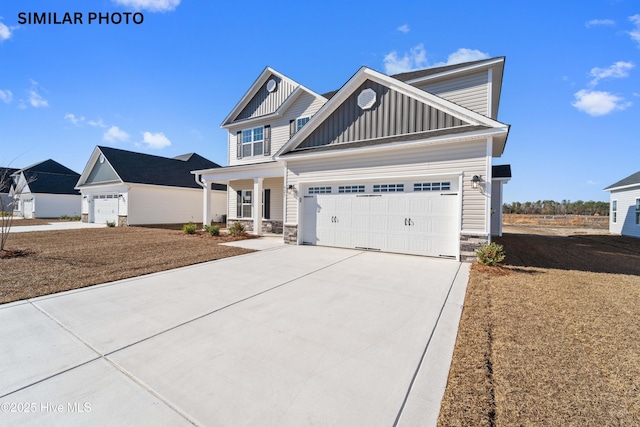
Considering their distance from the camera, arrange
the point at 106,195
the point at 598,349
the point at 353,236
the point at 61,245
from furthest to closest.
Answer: the point at 106,195
the point at 61,245
the point at 353,236
the point at 598,349

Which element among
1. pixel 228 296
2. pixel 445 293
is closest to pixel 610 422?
pixel 445 293

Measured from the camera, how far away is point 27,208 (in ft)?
95.3

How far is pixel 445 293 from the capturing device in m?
5.07

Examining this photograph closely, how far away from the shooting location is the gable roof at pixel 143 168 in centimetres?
2009

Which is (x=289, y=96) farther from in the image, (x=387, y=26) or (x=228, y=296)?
(x=228, y=296)

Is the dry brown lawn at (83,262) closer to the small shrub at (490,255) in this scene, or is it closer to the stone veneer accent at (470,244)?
the stone veneer accent at (470,244)

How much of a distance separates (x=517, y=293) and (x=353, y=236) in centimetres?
538

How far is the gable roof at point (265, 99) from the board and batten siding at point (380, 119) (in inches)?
176

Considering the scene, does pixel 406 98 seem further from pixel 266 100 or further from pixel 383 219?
pixel 266 100

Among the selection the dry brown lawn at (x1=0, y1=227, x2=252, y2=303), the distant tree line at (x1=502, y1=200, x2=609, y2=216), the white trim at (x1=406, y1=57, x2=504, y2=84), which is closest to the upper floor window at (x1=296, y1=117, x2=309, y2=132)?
the white trim at (x1=406, y1=57, x2=504, y2=84)

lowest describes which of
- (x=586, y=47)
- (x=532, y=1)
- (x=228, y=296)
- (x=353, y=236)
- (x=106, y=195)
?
(x=228, y=296)

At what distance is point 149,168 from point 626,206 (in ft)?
117

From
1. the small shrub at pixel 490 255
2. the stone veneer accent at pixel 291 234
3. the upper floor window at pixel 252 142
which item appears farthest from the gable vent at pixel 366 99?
the upper floor window at pixel 252 142

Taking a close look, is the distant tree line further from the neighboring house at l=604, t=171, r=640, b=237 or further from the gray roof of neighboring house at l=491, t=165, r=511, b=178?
the gray roof of neighboring house at l=491, t=165, r=511, b=178
